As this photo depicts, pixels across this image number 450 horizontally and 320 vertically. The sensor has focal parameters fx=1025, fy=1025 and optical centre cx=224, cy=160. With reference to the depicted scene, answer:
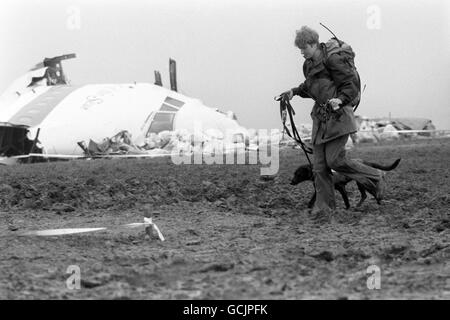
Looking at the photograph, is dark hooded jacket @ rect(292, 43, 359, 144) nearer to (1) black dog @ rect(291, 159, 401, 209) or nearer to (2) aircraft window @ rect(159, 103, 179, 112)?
(1) black dog @ rect(291, 159, 401, 209)

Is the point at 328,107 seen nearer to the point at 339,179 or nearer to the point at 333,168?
the point at 333,168

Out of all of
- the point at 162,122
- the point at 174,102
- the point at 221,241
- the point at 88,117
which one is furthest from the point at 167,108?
the point at 221,241

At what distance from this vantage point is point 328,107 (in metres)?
9.13

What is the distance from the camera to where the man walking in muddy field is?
30.0 feet

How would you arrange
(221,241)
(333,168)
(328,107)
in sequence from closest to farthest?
(221,241)
(328,107)
(333,168)

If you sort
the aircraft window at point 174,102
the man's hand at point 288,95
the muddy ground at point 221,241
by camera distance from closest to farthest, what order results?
the muddy ground at point 221,241, the man's hand at point 288,95, the aircraft window at point 174,102

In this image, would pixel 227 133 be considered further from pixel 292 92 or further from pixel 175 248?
pixel 175 248

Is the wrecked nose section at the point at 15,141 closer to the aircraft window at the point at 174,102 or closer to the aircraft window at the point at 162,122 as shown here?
the aircraft window at the point at 162,122

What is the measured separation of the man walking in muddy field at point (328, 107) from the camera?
9148 mm

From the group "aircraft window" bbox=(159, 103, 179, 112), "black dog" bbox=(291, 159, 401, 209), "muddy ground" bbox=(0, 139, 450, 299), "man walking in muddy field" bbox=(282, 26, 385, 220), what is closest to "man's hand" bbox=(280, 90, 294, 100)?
"man walking in muddy field" bbox=(282, 26, 385, 220)

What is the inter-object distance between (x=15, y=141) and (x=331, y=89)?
68.2ft

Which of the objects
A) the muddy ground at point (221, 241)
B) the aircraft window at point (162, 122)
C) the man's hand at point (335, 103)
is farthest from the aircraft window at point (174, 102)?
the man's hand at point (335, 103)
